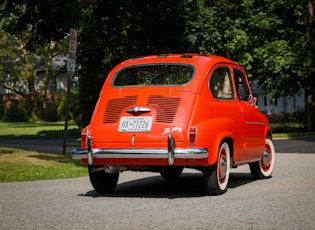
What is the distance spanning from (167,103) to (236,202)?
1695 millimetres

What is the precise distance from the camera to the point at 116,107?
8.58m

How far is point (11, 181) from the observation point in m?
10.9

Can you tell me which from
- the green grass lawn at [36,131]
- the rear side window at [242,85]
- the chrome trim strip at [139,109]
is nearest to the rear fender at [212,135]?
the chrome trim strip at [139,109]

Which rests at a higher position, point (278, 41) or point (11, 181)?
point (278, 41)

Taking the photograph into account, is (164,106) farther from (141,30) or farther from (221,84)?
(141,30)

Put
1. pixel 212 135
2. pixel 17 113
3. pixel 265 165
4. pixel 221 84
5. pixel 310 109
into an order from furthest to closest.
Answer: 1. pixel 17 113
2. pixel 310 109
3. pixel 265 165
4. pixel 221 84
5. pixel 212 135

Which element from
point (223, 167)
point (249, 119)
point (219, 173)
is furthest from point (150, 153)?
point (249, 119)

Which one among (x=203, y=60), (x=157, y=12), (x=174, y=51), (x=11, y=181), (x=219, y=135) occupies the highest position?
(x=157, y=12)

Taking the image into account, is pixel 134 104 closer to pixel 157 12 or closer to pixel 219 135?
pixel 219 135

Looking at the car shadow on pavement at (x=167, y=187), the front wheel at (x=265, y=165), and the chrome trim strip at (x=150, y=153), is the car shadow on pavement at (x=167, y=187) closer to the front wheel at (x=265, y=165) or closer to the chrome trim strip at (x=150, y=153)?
the front wheel at (x=265, y=165)

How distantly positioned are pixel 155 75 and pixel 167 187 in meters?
1.97

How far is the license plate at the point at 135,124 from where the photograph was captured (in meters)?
8.12

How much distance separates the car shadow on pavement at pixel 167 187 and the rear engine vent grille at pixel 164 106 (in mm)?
1165

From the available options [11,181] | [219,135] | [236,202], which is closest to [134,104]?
[219,135]
